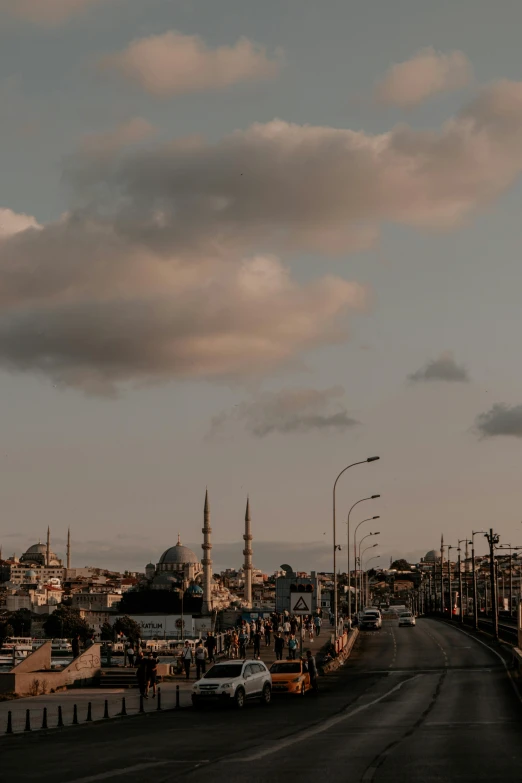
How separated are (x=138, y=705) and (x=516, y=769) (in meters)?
18.4

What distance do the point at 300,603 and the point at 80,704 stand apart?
10407 millimetres

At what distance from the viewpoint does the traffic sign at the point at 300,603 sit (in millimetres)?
40969

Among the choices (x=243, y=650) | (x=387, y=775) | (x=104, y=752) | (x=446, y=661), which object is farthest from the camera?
(x=446, y=661)

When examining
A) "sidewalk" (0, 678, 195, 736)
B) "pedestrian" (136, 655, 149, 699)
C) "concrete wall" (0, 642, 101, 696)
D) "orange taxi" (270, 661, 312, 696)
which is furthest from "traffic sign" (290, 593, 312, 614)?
"concrete wall" (0, 642, 101, 696)

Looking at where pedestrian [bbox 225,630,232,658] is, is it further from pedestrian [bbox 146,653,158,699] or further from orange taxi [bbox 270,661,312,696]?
pedestrian [bbox 146,653,158,699]

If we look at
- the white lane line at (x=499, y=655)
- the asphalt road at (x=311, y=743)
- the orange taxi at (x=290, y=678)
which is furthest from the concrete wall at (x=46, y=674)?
the white lane line at (x=499, y=655)

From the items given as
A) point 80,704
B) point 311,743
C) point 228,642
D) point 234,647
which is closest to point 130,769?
point 311,743

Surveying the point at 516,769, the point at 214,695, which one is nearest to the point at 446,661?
the point at 214,695

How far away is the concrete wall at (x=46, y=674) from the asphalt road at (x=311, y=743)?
7.86 metres

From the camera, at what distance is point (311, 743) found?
22.4 metres

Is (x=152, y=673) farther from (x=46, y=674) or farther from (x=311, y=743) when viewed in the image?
(x=311, y=743)

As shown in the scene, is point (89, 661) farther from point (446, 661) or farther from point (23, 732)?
point (446, 661)

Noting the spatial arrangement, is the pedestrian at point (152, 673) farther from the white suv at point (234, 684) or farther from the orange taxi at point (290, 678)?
the orange taxi at point (290, 678)

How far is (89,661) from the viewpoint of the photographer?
1683 inches
